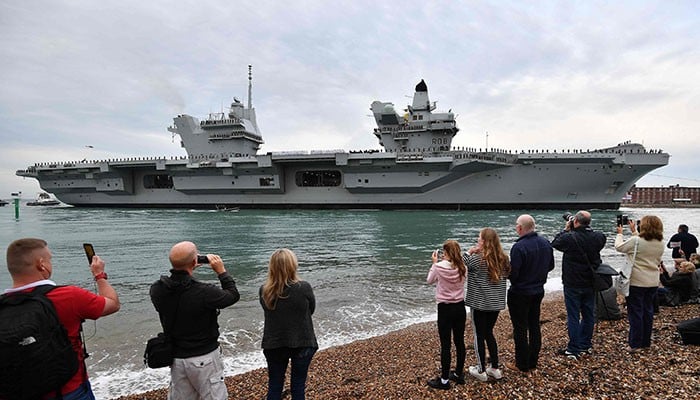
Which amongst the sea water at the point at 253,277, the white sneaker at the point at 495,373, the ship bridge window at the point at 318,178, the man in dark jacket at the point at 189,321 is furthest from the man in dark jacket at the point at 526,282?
the ship bridge window at the point at 318,178

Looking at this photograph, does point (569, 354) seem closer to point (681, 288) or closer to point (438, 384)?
point (438, 384)

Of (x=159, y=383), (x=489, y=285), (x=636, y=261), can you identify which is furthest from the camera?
(x=159, y=383)

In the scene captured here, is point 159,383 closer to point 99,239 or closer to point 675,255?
point 675,255

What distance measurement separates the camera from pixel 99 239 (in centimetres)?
1842

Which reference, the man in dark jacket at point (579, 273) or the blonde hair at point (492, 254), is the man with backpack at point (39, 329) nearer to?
the blonde hair at point (492, 254)

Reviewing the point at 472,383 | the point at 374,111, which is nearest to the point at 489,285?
the point at 472,383

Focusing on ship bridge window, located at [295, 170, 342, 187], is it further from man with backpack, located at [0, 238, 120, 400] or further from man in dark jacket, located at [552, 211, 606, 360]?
man with backpack, located at [0, 238, 120, 400]

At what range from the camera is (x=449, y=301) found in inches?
127

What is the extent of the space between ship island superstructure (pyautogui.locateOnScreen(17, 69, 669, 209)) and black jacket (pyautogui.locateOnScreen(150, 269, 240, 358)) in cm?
3087

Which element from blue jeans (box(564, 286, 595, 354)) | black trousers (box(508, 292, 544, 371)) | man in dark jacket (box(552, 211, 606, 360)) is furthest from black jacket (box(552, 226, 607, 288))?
black trousers (box(508, 292, 544, 371))

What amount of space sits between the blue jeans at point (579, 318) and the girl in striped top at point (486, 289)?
1003 millimetres

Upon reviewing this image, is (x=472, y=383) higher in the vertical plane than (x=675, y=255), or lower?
lower

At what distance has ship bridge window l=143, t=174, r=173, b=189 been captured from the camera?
4197 centimetres

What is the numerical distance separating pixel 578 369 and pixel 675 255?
4792 mm
